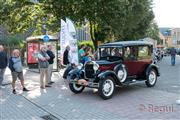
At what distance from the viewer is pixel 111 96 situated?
11.0 m

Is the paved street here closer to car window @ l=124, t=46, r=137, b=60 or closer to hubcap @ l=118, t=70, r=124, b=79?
hubcap @ l=118, t=70, r=124, b=79

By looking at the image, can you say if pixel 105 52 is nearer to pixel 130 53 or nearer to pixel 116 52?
pixel 116 52

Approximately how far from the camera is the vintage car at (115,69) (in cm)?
1108

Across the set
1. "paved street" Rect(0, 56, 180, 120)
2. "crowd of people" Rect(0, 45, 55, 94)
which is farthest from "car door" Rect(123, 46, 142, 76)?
"crowd of people" Rect(0, 45, 55, 94)

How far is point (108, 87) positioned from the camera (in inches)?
435

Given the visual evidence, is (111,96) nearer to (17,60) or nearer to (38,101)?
(38,101)

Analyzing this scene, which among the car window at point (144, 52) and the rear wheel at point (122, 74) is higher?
the car window at point (144, 52)

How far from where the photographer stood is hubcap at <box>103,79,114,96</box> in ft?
35.7

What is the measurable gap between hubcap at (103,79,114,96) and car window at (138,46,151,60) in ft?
7.25

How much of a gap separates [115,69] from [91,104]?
1940 millimetres

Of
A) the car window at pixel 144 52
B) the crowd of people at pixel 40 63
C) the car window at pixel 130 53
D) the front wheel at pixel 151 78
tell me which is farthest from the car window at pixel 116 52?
the crowd of people at pixel 40 63

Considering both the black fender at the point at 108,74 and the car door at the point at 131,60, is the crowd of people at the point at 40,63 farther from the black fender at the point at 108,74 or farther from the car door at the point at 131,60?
the black fender at the point at 108,74

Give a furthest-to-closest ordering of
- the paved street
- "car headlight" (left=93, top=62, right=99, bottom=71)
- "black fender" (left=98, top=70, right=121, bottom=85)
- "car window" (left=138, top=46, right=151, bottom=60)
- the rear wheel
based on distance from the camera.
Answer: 1. "car window" (left=138, top=46, right=151, bottom=60)
2. the rear wheel
3. "car headlight" (left=93, top=62, right=99, bottom=71)
4. "black fender" (left=98, top=70, right=121, bottom=85)
5. the paved street

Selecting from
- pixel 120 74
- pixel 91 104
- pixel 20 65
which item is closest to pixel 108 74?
pixel 120 74
